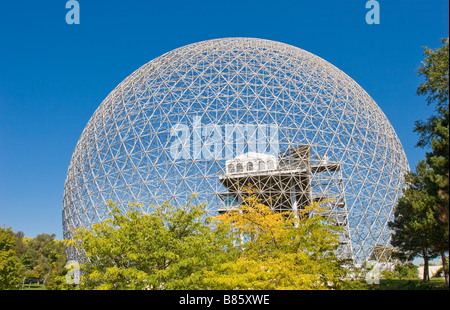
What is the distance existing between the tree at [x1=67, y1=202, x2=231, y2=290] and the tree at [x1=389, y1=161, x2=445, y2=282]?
7.99m

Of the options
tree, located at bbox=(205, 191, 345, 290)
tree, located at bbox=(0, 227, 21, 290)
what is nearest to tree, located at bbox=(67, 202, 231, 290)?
tree, located at bbox=(205, 191, 345, 290)

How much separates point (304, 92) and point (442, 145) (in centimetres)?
1318

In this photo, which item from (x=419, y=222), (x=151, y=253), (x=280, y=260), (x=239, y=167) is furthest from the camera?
(x=239, y=167)

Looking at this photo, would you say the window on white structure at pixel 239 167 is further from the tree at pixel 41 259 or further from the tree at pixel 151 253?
the tree at pixel 41 259

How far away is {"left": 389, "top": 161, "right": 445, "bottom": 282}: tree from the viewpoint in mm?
13180

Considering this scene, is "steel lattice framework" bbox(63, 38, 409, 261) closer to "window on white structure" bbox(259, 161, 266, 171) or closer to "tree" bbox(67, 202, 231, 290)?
"window on white structure" bbox(259, 161, 266, 171)

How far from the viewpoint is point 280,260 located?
10.3m

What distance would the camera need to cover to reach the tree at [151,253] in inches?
405

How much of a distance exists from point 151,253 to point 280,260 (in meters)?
4.08

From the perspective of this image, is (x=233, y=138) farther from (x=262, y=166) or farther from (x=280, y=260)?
(x=280, y=260)

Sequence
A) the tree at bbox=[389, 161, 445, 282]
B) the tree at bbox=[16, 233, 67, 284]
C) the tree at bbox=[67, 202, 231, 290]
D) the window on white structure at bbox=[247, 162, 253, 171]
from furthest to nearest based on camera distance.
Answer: the tree at bbox=[16, 233, 67, 284] < the window on white structure at bbox=[247, 162, 253, 171] < the tree at bbox=[389, 161, 445, 282] < the tree at bbox=[67, 202, 231, 290]

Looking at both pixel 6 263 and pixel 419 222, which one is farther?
pixel 6 263

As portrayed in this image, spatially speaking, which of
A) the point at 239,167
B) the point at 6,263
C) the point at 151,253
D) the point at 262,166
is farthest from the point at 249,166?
the point at 6,263
